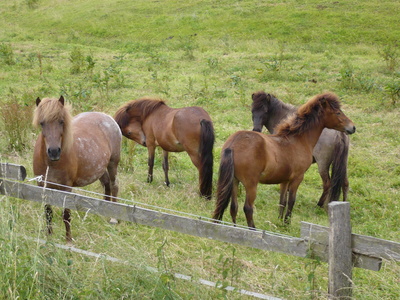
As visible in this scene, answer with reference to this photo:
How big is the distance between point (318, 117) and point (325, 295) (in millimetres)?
3938

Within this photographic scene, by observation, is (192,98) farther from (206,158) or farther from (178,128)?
(206,158)

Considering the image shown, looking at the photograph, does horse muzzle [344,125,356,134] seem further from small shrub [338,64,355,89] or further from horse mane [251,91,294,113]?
small shrub [338,64,355,89]

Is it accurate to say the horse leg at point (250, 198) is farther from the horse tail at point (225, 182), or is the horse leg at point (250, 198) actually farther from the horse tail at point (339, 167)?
the horse tail at point (339, 167)

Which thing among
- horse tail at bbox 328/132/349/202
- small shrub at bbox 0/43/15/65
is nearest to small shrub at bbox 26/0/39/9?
small shrub at bbox 0/43/15/65

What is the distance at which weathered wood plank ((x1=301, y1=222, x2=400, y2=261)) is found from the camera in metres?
3.24

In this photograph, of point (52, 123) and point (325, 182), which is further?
point (325, 182)

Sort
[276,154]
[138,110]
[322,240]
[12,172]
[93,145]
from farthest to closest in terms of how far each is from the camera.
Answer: [138,110], [276,154], [93,145], [12,172], [322,240]

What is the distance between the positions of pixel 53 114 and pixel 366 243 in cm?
349

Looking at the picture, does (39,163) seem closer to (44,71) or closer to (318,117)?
(318,117)

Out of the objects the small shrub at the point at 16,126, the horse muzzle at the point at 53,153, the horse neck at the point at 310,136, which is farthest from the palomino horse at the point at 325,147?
the small shrub at the point at 16,126

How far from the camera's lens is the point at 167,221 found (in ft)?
12.7

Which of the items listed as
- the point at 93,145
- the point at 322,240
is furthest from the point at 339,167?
the point at 322,240

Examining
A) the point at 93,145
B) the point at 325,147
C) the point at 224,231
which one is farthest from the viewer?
the point at 325,147

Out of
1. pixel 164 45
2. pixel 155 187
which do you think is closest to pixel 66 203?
pixel 155 187
